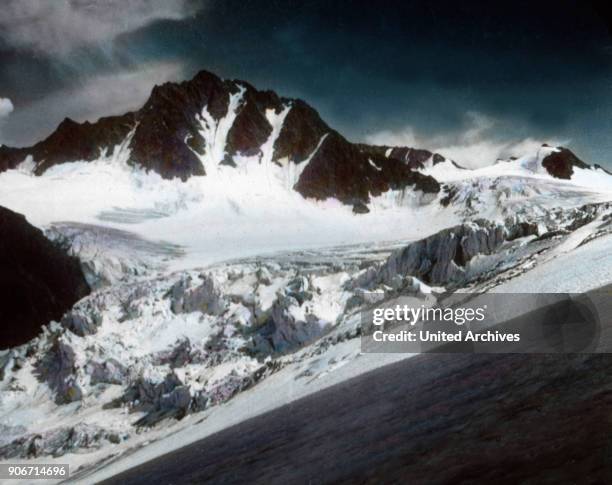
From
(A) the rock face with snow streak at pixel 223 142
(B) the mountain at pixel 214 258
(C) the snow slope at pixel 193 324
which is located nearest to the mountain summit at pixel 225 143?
(A) the rock face with snow streak at pixel 223 142

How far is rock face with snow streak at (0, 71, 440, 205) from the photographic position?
16738cm

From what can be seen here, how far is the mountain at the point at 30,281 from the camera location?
3627 inches

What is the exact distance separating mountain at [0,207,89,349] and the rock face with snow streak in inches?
2412

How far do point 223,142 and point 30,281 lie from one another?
92198mm

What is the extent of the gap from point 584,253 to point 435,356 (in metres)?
14.9

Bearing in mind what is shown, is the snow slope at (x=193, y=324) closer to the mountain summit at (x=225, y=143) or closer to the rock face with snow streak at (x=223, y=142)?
the rock face with snow streak at (x=223, y=142)

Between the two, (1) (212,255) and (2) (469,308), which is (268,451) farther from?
(1) (212,255)

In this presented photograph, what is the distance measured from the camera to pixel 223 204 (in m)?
152

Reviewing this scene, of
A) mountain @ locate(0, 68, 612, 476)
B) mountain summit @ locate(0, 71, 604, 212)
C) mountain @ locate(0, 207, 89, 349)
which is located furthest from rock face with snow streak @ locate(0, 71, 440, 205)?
mountain @ locate(0, 207, 89, 349)

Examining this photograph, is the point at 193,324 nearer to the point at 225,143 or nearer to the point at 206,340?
the point at 206,340

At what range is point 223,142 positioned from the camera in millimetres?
178500

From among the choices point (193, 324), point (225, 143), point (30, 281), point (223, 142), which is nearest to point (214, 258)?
point (30, 281)

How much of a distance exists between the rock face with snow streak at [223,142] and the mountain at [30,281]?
6127 centimetres

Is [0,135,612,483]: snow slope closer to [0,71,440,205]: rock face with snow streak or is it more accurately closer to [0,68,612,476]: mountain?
[0,68,612,476]: mountain
